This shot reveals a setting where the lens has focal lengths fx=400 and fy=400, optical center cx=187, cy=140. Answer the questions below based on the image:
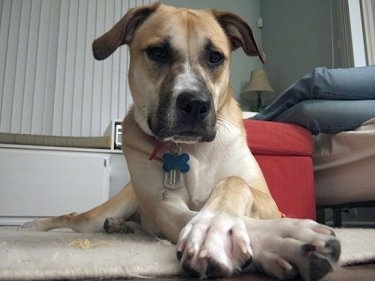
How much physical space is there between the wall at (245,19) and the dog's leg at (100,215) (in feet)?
8.71

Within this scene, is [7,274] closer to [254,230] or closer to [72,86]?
[254,230]

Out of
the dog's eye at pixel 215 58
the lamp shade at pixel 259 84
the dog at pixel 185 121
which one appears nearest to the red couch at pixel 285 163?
the dog at pixel 185 121

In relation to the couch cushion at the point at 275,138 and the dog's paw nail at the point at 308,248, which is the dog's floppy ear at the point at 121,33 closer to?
the couch cushion at the point at 275,138

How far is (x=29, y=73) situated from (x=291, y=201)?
2759mm

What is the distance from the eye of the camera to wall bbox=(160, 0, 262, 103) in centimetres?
414

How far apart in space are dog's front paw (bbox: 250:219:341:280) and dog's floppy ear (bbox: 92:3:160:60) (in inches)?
31.0

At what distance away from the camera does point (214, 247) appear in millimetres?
621

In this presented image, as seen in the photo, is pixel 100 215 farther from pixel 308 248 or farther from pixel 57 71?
pixel 57 71

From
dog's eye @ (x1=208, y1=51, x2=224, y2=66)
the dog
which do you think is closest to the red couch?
the dog

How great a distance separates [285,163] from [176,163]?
75cm

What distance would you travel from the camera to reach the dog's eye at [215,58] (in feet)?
4.00

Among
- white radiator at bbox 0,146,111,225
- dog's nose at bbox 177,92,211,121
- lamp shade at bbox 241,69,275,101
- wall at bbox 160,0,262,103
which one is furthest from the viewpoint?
wall at bbox 160,0,262,103

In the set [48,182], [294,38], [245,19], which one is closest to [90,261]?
[48,182]

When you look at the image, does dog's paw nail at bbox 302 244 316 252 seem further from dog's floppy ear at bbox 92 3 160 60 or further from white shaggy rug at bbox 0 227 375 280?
dog's floppy ear at bbox 92 3 160 60
